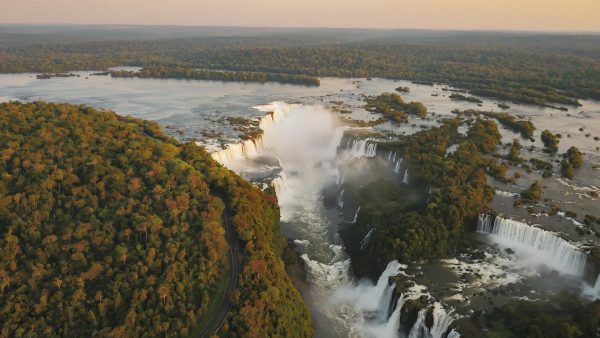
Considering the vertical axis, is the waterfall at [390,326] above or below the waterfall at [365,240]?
below

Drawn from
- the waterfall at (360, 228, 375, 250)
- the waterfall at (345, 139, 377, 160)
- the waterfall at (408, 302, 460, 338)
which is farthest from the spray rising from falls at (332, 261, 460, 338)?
the waterfall at (345, 139, 377, 160)

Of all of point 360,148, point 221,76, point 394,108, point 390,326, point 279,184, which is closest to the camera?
point 390,326

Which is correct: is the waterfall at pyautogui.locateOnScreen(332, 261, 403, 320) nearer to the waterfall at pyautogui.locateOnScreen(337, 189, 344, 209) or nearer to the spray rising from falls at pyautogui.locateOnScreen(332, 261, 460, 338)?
the spray rising from falls at pyautogui.locateOnScreen(332, 261, 460, 338)

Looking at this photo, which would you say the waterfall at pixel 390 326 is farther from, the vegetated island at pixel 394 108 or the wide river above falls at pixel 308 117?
the vegetated island at pixel 394 108

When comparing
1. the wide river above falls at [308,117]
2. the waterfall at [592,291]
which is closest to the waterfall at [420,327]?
the wide river above falls at [308,117]

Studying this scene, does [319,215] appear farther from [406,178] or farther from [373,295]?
[373,295]

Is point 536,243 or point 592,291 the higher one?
point 536,243

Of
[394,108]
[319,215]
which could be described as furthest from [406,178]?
[394,108]

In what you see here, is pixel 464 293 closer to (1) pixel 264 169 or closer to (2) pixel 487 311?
(2) pixel 487 311

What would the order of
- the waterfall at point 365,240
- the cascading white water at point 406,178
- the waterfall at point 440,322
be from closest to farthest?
the waterfall at point 440,322 < the waterfall at point 365,240 < the cascading white water at point 406,178
